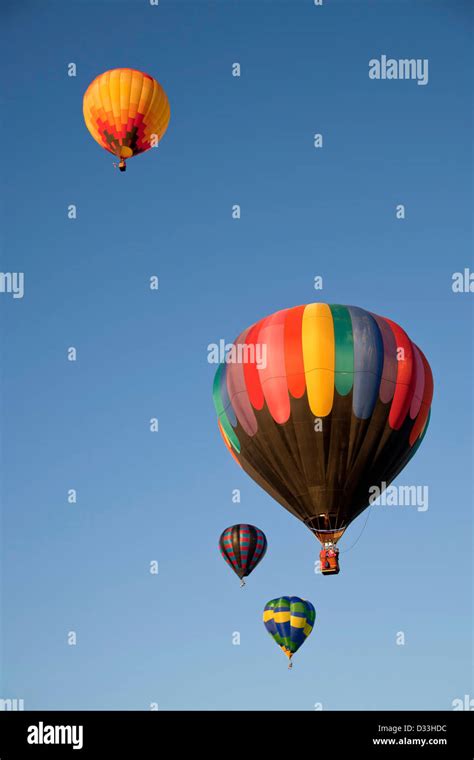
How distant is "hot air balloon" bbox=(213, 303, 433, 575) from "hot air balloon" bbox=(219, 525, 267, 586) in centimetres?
1078

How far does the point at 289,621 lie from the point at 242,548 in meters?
2.75

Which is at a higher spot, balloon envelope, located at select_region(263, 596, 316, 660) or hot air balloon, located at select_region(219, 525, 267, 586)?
hot air balloon, located at select_region(219, 525, 267, 586)

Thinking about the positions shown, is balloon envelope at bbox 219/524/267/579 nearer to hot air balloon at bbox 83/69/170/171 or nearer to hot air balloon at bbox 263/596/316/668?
hot air balloon at bbox 263/596/316/668

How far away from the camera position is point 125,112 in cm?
3422

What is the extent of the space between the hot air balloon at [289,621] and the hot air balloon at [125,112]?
1592 cm

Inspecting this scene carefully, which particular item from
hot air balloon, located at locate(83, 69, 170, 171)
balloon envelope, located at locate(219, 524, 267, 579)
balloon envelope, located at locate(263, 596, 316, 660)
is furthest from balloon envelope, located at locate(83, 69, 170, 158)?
balloon envelope, located at locate(263, 596, 316, 660)

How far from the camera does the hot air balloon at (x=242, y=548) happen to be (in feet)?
139

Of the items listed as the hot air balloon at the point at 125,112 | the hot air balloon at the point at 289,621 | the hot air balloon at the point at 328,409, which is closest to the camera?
the hot air balloon at the point at 328,409

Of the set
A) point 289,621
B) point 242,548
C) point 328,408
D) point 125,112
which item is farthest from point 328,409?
point 289,621

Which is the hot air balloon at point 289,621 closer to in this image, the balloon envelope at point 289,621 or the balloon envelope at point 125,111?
the balloon envelope at point 289,621

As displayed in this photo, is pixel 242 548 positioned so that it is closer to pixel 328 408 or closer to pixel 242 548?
pixel 242 548

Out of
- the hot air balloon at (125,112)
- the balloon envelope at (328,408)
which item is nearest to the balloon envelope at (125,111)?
the hot air balloon at (125,112)

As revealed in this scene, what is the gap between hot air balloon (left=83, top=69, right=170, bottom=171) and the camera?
34.2 meters

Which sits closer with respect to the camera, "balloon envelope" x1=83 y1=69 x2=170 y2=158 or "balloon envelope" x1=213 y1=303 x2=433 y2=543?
"balloon envelope" x1=213 y1=303 x2=433 y2=543
